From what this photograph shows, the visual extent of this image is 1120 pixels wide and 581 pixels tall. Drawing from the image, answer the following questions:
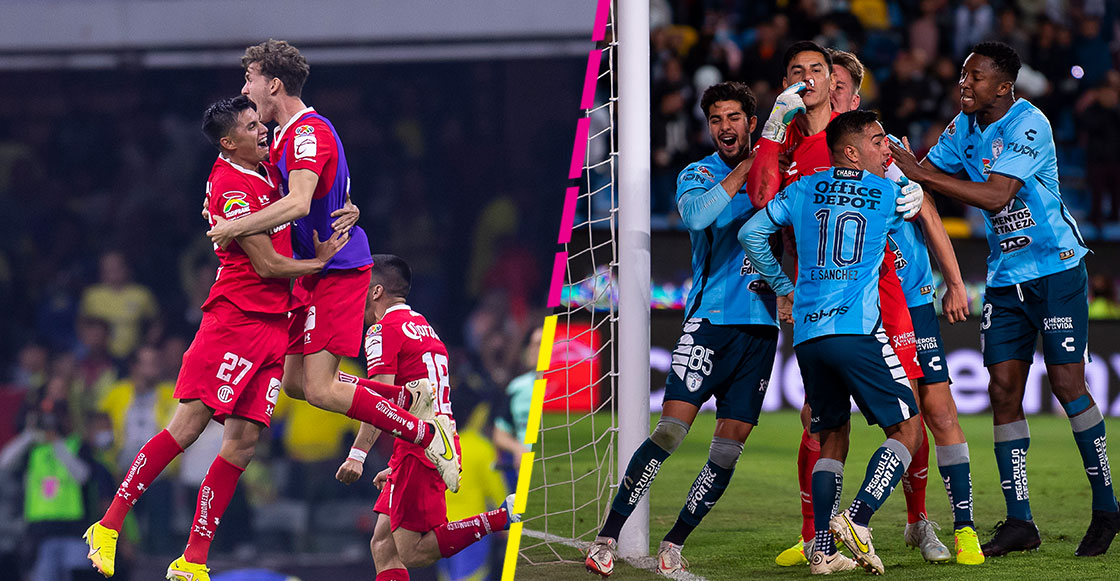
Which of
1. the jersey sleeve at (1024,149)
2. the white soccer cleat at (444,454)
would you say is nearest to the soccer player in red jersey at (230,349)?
the white soccer cleat at (444,454)

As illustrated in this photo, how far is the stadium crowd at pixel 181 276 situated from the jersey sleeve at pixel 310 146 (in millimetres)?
1653

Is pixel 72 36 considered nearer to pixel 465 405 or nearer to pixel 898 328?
pixel 465 405

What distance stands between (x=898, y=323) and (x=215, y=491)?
2633 millimetres

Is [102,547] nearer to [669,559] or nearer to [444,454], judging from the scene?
[444,454]

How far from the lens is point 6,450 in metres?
7.32

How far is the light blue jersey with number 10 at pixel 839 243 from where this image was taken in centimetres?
391

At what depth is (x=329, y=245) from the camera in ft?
14.4

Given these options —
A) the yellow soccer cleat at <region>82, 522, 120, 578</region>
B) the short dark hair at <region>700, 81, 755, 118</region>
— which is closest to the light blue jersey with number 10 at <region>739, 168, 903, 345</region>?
the short dark hair at <region>700, 81, 755, 118</region>

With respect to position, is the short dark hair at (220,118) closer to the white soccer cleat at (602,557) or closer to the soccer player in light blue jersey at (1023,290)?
the white soccer cleat at (602,557)

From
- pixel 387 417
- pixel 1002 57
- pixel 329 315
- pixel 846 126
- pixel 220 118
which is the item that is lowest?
pixel 387 417

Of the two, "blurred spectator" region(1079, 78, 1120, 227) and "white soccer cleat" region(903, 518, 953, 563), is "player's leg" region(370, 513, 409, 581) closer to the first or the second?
"white soccer cleat" region(903, 518, 953, 563)

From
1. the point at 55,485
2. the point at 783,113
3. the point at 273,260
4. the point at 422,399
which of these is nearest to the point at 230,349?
the point at 273,260

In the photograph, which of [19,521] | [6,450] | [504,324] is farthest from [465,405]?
[504,324]

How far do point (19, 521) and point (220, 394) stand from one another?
3.09m
